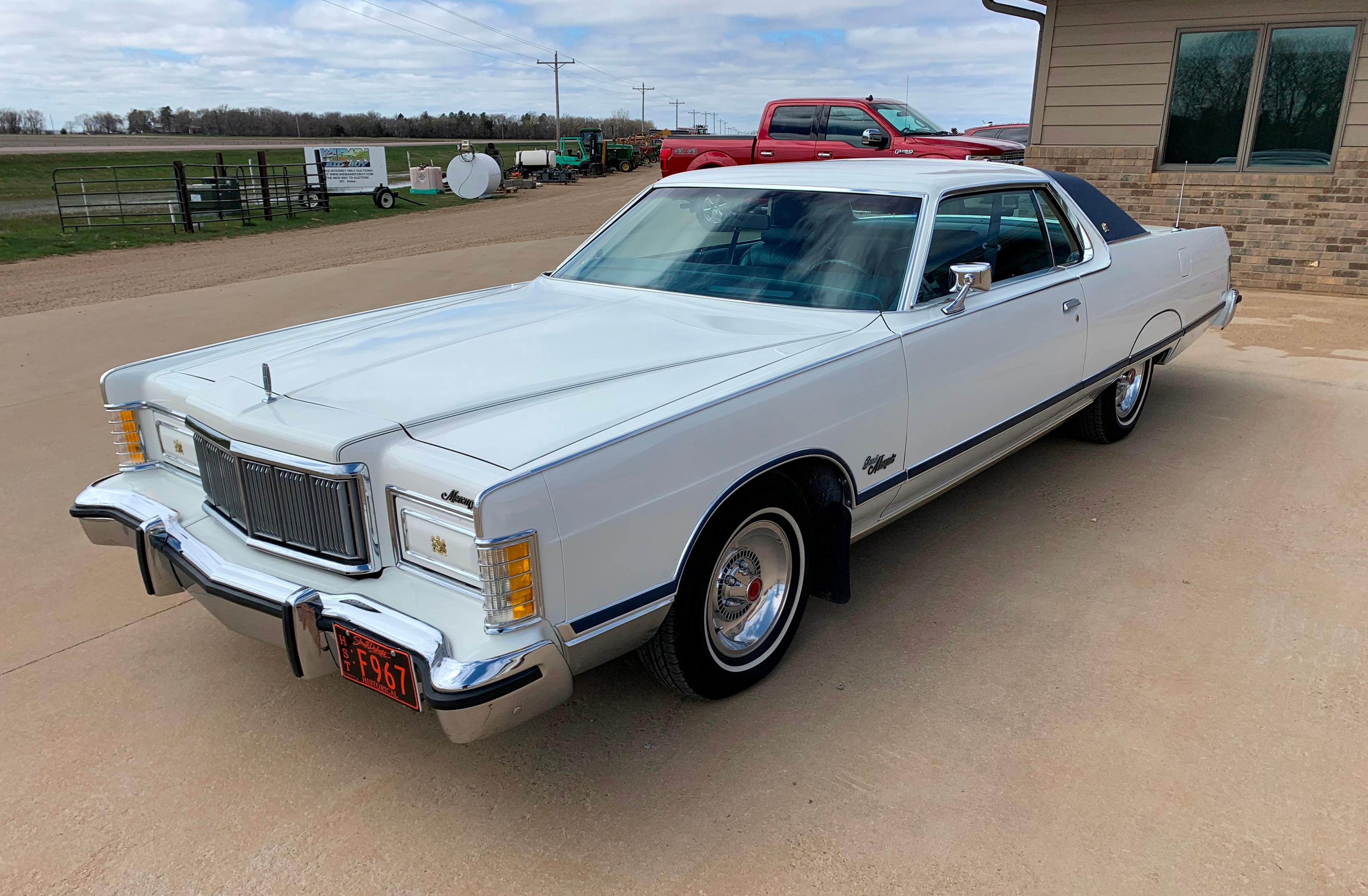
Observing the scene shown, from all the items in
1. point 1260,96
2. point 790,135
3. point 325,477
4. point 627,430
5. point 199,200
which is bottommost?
point 199,200

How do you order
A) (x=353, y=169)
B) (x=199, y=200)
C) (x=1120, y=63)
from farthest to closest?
1. (x=353, y=169)
2. (x=199, y=200)
3. (x=1120, y=63)

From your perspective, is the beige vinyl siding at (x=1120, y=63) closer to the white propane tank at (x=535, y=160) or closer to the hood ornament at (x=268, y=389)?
the hood ornament at (x=268, y=389)

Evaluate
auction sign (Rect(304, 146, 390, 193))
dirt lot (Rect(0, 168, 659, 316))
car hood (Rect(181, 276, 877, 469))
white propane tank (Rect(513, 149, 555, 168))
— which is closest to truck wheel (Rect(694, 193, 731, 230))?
car hood (Rect(181, 276, 877, 469))

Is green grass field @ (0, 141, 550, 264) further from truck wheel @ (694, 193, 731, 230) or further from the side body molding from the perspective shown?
the side body molding

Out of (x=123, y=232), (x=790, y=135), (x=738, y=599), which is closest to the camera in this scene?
(x=738, y=599)

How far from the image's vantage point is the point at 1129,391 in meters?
5.34

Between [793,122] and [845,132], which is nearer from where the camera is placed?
[845,132]

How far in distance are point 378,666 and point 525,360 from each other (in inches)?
43.0

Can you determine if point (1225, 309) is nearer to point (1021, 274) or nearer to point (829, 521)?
point (1021, 274)

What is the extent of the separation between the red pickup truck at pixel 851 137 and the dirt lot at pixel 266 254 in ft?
12.8

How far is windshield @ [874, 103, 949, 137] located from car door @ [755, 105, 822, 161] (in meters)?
0.97

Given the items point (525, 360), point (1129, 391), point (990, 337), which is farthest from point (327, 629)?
point (1129, 391)

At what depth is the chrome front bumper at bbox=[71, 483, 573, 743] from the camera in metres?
2.15

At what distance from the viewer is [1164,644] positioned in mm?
3297
